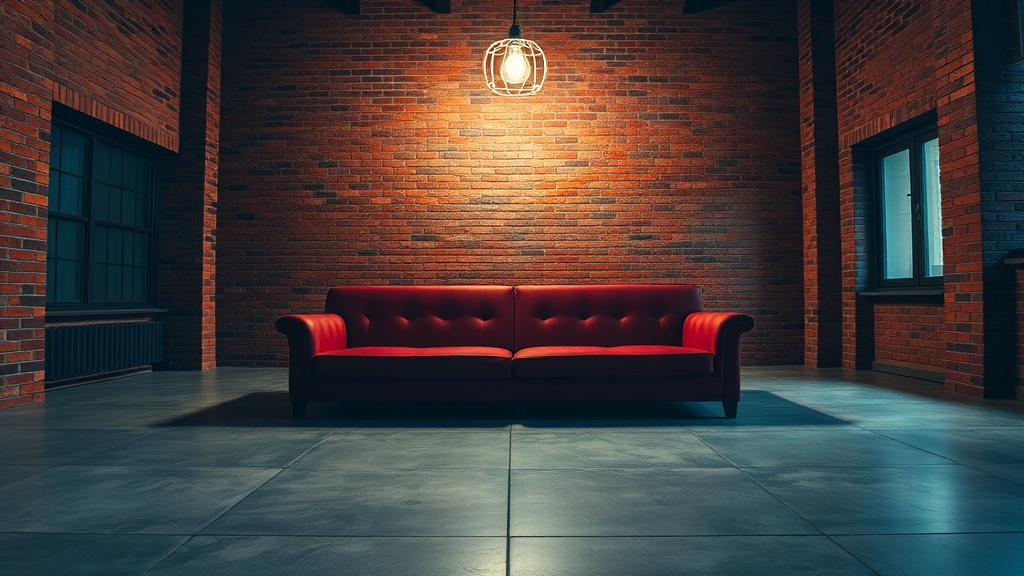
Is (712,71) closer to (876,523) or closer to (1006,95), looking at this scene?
(1006,95)

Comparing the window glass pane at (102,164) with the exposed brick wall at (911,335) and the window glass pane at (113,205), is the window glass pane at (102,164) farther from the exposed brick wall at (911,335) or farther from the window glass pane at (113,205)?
the exposed brick wall at (911,335)

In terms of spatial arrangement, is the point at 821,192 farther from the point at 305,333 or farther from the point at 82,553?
the point at 82,553

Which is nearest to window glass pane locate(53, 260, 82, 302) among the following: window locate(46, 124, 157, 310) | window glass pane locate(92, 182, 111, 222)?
window locate(46, 124, 157, 310)

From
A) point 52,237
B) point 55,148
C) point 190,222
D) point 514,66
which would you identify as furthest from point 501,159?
point 52,237

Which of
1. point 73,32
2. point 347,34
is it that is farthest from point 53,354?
point 347,34

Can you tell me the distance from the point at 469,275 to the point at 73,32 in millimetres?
3720

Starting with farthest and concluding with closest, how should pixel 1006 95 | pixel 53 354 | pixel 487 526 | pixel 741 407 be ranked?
1. pixel 53 354
2. pixel 1006 95
3. pixel 741 407
4. pixel 487 526

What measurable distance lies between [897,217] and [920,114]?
43.9 inches

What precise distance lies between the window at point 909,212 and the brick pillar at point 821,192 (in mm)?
406

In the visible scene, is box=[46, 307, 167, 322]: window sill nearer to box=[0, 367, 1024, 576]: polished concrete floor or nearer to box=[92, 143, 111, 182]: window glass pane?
box=[92, 143, 111, 182]: window glass pane

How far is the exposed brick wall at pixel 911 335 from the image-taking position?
5.02m

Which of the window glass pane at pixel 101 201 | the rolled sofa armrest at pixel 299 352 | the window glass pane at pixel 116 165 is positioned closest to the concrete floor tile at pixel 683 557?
the rolled sofa armrest at pixel 299 352

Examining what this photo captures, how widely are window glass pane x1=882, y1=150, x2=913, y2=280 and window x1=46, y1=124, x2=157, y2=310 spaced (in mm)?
6926

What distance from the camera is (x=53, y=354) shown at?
4.65 meters
